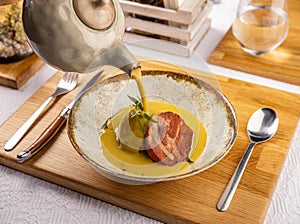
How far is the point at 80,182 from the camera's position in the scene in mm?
716

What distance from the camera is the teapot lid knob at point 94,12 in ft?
2.05

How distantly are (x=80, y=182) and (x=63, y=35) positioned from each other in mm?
214

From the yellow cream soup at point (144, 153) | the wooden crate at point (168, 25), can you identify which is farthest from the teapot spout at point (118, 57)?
the wooden crate at point (168, 25)

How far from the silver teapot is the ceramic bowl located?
0.10 meters

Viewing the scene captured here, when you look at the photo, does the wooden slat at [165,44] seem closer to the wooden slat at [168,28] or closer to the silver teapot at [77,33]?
the wooden slat at [168,28]

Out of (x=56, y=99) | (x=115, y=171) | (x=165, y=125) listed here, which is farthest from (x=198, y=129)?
(x=56, y=99)

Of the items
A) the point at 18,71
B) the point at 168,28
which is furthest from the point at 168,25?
the point at 18,71

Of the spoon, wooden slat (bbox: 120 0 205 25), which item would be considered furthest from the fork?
the spoon

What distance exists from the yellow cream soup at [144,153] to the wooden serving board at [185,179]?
0.11ft

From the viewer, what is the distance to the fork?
78 centimetres

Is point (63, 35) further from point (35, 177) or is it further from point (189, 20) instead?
point (189, 20)

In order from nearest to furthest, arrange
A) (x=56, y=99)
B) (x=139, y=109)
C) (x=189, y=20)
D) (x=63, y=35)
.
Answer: (x=63, y=35)
(x=139, y=109)
(x=56, y=99)
(x=189, y=20)

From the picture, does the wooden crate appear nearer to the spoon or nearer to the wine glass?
the wine glass

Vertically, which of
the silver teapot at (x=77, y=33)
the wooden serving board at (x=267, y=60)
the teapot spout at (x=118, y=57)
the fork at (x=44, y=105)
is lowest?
the wooden serving board at (x=267, y=60)
